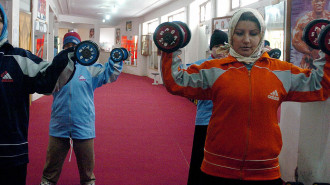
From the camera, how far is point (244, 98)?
1734 mm

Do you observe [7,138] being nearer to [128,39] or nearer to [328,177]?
[328,177]

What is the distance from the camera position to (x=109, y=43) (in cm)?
2719

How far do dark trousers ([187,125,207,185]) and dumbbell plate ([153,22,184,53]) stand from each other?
143cm

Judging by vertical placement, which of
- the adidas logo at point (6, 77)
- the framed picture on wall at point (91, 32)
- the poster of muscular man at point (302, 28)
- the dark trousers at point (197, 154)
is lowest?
Result: the dark trousers at point (197, 154)

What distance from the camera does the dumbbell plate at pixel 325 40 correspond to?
1764 mm

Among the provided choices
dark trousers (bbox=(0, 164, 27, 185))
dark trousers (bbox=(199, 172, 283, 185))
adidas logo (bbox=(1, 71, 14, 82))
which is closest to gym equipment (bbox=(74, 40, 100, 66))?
adidas logo (bbox=(1, 71, 14, 82))

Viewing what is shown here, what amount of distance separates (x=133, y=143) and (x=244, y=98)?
159 inches

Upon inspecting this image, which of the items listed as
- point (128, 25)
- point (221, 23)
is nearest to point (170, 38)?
point (221, 23)

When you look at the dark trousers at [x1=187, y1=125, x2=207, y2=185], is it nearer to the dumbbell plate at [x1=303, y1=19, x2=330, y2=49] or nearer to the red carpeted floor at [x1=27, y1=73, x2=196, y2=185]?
the red carpeted floor at [x1=27, y1=73, x2=196, y2=185]

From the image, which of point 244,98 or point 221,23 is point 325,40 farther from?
point 221,23

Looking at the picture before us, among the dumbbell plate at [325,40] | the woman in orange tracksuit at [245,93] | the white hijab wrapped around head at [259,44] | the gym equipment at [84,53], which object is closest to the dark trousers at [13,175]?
the gym equipment at [84,53]

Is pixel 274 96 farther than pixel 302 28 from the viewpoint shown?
No

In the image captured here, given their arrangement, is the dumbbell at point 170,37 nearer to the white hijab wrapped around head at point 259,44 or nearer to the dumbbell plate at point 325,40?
the white hijab wrapped around head at point 259,44

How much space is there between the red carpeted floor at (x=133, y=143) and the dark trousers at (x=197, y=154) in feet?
2.94
